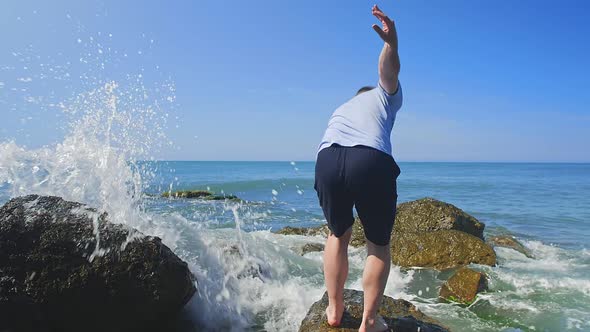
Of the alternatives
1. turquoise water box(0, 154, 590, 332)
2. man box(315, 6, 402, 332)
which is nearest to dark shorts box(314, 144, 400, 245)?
man box(315, 6, 402, 332)

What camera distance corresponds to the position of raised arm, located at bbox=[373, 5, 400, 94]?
105 inches

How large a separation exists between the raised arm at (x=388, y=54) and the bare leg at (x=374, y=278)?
1.12 metres

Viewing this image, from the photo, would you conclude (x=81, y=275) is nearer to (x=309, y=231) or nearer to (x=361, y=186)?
(x=361, y=186)

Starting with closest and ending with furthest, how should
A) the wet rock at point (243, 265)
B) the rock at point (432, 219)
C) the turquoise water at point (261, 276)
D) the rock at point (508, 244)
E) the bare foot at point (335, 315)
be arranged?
the bare foot at point (335, 315)
the turquoise water at point (261, 276)
the wet rock at point (243, 265)
the rock at point (432, 219)
the rock at point (508, 244)

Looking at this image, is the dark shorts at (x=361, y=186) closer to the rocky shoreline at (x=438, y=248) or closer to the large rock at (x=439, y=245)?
the rocky shoreline at (x=438, y=248)

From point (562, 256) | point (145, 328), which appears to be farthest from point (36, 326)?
point (562, 256)

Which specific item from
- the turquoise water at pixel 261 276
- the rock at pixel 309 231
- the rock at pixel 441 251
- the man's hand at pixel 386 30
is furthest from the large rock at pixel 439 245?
the man's hand at pixel 386 30

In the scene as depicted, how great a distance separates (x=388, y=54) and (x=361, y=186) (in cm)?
88

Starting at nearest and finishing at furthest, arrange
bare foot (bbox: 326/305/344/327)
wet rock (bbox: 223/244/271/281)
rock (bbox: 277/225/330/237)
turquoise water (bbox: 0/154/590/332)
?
bare foot (bbox: 326/305/344/327) < turquoise water (bbox: 0/154/590/332) < wet rock (bbox: 223/244/271/281) < rock (bbox: 277/225/330/237)

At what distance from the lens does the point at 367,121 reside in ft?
9.19

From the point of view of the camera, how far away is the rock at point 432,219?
9.05m

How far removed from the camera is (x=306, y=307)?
4832 millimetres

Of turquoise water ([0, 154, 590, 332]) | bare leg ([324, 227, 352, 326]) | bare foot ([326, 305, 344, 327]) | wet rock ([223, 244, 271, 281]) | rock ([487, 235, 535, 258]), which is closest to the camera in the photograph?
bare leg ([324, 227, 352, 326])

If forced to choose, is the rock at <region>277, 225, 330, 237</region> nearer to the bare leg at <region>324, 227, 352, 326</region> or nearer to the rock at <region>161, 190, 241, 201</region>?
the bare leg at <region>324, 227, 352, 326</region>
